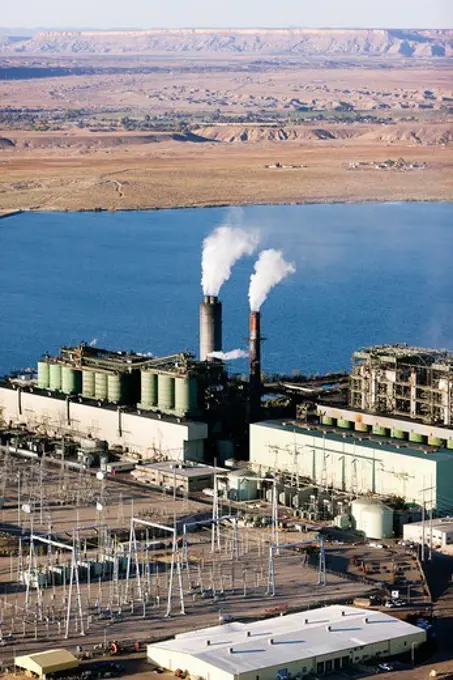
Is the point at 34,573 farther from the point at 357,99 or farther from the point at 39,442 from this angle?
the point at 357,99

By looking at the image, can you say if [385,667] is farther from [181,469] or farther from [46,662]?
[181,469]

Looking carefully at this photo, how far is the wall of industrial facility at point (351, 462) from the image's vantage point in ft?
64.9

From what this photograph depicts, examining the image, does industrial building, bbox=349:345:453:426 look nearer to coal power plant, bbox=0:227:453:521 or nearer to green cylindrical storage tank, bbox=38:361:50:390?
coal power plant, bbox=0:227:453:521

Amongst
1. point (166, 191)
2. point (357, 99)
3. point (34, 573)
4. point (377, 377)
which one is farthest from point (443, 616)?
point (357, 99)

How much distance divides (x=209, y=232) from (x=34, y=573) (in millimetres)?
33906

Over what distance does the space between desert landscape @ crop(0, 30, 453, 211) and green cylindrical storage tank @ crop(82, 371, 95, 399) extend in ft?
117

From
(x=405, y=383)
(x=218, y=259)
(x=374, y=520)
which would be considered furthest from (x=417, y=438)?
(x=218, y=259)

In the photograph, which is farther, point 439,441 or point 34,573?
point 439,441

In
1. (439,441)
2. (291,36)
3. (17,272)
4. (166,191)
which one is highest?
(291,36)

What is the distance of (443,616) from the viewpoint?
16.2m

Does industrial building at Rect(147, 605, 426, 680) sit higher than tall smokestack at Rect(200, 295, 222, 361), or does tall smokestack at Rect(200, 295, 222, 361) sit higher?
tall smokestack at Rect(200, 295, 222, 361)

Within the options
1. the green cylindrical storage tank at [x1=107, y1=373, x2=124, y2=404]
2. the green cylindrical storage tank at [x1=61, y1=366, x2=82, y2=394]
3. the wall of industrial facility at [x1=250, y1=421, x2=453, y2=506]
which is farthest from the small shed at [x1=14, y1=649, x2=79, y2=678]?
the green cylindrical storage tank at [x1=61, y1=366, x2=82, y2=394]

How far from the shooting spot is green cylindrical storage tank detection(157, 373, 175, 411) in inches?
911

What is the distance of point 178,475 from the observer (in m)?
21.3
